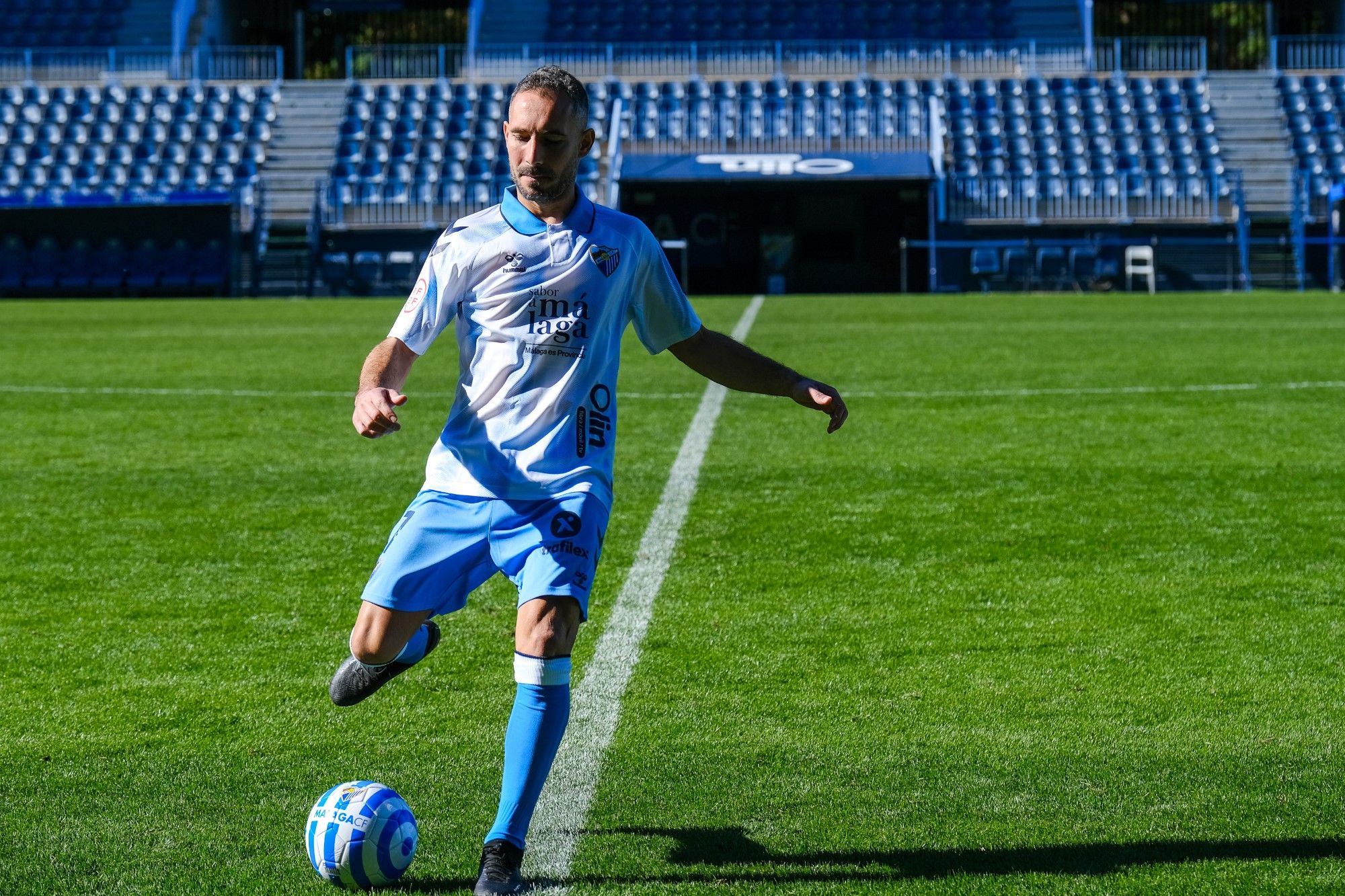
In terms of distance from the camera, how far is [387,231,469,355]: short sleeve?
352cm

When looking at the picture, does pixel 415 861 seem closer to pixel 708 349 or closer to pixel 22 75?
pixel 708 349

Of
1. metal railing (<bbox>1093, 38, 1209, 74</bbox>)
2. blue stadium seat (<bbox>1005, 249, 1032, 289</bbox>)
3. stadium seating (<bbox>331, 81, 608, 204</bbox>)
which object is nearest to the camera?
blue stadium seat (<bbox>1005, 249, 1032, 289</bbox>)

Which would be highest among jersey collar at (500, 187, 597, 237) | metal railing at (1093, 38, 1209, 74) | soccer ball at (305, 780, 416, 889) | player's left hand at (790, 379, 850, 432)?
metal railing at (1093, 38, 1209, 74)

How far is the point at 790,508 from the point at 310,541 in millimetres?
2245

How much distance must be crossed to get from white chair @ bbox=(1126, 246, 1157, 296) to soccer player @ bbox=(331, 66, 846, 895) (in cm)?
2920

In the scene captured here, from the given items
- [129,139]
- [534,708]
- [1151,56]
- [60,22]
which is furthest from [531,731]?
[60,22]

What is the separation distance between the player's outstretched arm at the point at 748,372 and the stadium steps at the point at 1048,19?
39017 millimetres

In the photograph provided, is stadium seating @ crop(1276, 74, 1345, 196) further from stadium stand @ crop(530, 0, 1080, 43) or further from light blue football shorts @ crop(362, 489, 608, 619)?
light blue football shorts @ crop(362, 489, 608, 619)

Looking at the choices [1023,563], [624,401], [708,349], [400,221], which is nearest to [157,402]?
[624,401]

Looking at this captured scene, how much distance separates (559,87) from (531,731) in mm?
1388

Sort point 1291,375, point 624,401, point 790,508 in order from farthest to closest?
point 1291,375 → point 624,401 → point 790,508

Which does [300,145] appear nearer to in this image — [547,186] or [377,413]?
[547,186]

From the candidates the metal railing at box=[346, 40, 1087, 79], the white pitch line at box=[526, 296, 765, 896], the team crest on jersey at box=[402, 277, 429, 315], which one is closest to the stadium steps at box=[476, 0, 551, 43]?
the metal railing at box=[346, 40, 1087, 79]

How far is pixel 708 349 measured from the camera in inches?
151
